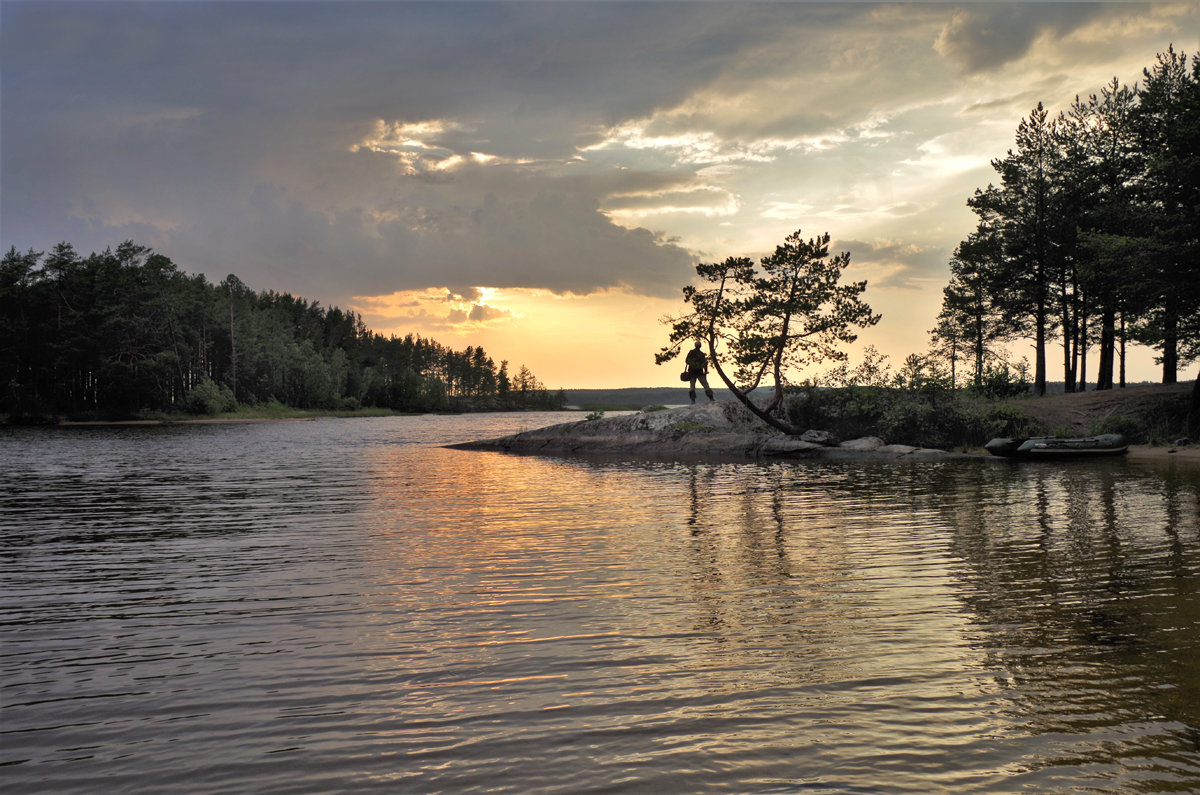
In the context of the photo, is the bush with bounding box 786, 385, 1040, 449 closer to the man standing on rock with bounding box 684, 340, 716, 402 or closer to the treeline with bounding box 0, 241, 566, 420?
the man standing on rock with bounding box 684, 340, 716, 402

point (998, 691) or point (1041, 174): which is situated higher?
point (1041, 174)

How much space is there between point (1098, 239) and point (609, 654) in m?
35.5

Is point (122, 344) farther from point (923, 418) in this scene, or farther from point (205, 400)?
point (923, 418)

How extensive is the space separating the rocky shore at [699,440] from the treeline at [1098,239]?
1210cm

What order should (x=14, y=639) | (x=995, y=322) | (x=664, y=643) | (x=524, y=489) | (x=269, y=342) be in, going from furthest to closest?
(x=269, y=342), (x=995, y=322), (x=524, y=489), (x=14, y=639), (x=664, y=643)

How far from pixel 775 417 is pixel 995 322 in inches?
997

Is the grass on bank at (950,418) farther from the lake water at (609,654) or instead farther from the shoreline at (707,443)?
the lake water at (609,654)

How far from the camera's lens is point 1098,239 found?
104 feet

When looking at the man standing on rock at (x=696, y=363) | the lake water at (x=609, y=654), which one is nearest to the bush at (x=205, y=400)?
the man standing on rock at (x=696, y=363)

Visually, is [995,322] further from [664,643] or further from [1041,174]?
[664,643]

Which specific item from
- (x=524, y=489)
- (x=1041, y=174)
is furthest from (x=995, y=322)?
(x=524, y=489)

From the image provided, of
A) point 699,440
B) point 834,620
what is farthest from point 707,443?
point 834,620

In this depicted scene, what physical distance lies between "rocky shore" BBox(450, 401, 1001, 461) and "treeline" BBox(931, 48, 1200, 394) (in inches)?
477

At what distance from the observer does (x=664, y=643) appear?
6.29 m
